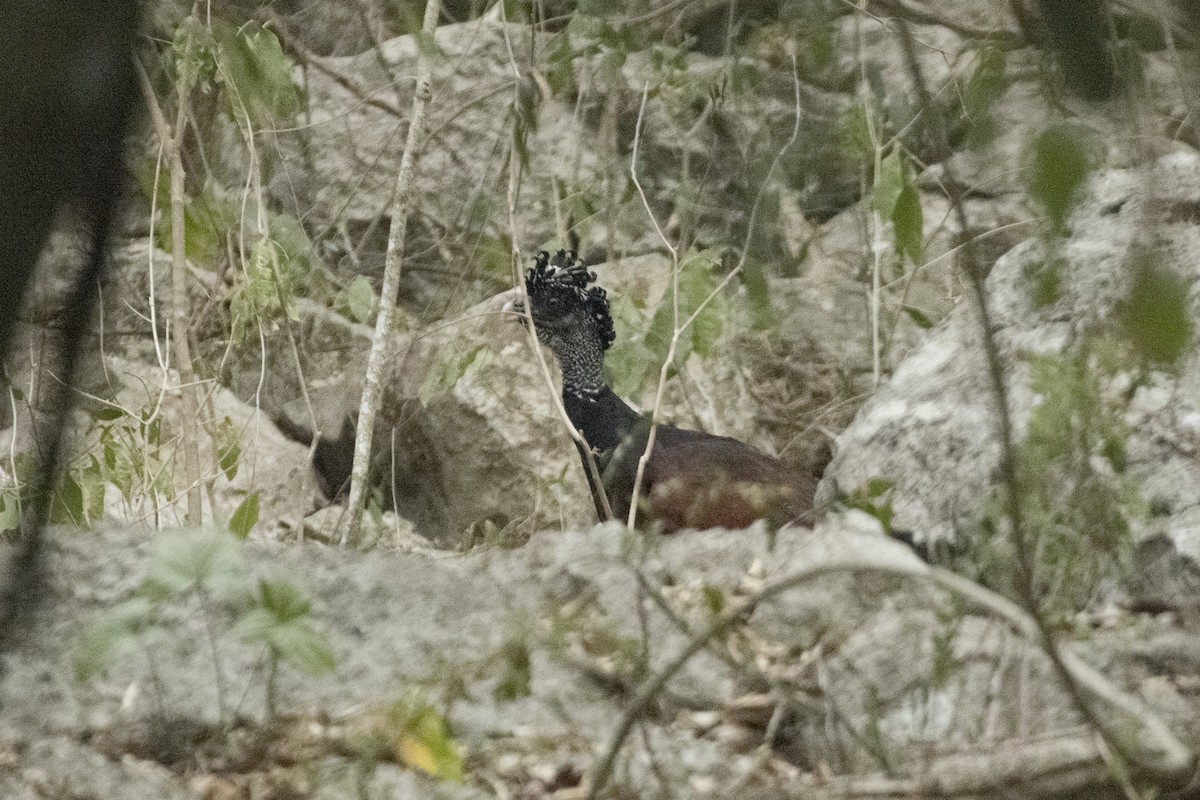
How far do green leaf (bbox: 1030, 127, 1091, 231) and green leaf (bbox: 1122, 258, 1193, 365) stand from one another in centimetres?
9

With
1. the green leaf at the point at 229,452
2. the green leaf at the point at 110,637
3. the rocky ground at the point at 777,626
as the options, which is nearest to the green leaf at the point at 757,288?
the rocky ground at the point at 777,626

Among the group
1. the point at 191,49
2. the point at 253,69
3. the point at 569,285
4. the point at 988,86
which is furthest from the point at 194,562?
the point at 569,285

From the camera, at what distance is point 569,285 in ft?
18.9

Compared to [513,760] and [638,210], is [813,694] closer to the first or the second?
[513,760]

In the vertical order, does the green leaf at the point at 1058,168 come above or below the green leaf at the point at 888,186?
below

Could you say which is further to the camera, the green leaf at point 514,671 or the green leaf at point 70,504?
the green leaf at point 70,504

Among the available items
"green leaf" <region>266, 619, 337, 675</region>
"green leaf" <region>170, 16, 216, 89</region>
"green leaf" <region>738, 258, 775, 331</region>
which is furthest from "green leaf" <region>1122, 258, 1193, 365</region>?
"green leaf" <region>170, 16, 216, 89</region>

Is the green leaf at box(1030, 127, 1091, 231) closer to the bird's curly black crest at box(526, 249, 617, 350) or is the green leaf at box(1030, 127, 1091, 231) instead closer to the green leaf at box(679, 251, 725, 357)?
the green leaf at box(679, 251, 725, 357)

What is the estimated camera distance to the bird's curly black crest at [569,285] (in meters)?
5.74

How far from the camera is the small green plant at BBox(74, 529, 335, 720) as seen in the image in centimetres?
222

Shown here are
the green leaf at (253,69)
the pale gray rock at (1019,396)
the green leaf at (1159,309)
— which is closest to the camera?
the green leaf at (1159,309)

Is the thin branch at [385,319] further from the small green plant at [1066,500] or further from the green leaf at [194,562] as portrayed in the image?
the small green plant at [1066,500]

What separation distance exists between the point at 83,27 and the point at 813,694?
1901 millimetres

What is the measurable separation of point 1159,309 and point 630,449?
4.04 metres
